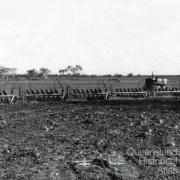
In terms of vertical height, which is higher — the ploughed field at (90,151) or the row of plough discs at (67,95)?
the row of plough discs at (67,95)

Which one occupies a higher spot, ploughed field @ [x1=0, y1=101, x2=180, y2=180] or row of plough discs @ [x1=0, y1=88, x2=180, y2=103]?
row of plough discs @ [x1=0, y1=88, x2=180, y2=103]

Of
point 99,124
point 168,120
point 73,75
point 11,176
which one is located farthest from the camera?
point 73,75

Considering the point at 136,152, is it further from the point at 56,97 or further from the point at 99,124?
the point at 56,97

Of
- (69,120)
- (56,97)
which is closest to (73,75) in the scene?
(56,97)

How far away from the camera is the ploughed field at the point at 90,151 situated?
26.7ft

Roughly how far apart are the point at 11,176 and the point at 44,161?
113cm

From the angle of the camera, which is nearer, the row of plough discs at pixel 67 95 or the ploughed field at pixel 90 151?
the ploughed field at pixel 90 151

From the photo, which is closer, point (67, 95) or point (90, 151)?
point (90, 151)

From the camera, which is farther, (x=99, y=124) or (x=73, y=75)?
(x=73, y=75)

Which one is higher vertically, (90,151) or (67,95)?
(67,95)

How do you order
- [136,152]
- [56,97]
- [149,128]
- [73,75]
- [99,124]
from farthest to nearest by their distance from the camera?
[73,75] < [56,97] < [99,124] < [149,128] < [136,152]

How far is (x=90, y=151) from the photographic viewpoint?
972 centimetres

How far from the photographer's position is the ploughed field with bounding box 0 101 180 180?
26.7 ft

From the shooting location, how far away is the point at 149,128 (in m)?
13.1
